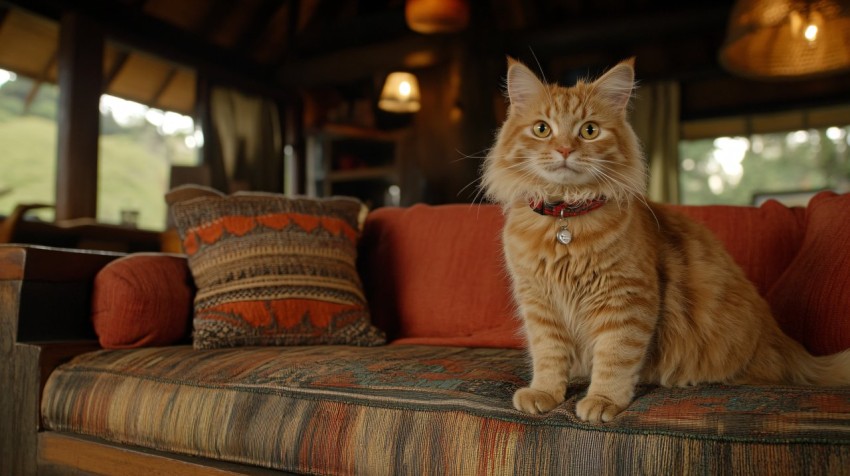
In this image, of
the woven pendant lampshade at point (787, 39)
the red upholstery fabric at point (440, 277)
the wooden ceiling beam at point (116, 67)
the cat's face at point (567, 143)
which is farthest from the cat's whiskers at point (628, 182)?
the wooden ceiling beam at point (116, 67)

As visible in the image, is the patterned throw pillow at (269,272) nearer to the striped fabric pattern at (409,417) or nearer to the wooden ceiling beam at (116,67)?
the striped fabric pattern at (409,417)

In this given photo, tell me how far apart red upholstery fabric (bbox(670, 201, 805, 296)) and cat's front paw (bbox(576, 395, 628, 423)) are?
80 centimetres

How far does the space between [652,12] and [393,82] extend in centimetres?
195

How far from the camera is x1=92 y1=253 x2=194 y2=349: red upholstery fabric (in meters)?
1.74

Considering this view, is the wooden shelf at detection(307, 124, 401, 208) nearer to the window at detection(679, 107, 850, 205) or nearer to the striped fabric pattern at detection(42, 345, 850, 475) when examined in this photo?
the window at detection(679, 107, 850, 205)

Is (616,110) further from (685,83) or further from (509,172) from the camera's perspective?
(685,83)

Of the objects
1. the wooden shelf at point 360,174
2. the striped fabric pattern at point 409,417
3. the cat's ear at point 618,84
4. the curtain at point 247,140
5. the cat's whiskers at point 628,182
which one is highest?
the curtain at point 247,140

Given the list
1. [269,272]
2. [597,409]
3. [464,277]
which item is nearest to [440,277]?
[464,277]

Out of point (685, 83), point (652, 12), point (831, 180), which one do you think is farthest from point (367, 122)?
point (831, 180)

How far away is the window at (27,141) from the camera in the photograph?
4.38 metres

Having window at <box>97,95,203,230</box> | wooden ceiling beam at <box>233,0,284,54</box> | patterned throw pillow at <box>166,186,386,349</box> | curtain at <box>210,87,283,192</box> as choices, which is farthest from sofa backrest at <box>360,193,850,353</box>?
wooden ceiling beam at <box>233,0,284,54</box>

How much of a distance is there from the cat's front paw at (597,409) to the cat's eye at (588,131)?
1.78 ft

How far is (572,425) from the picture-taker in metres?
1.04

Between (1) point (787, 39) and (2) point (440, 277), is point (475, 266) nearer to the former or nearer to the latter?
(2) point (440, 277)
